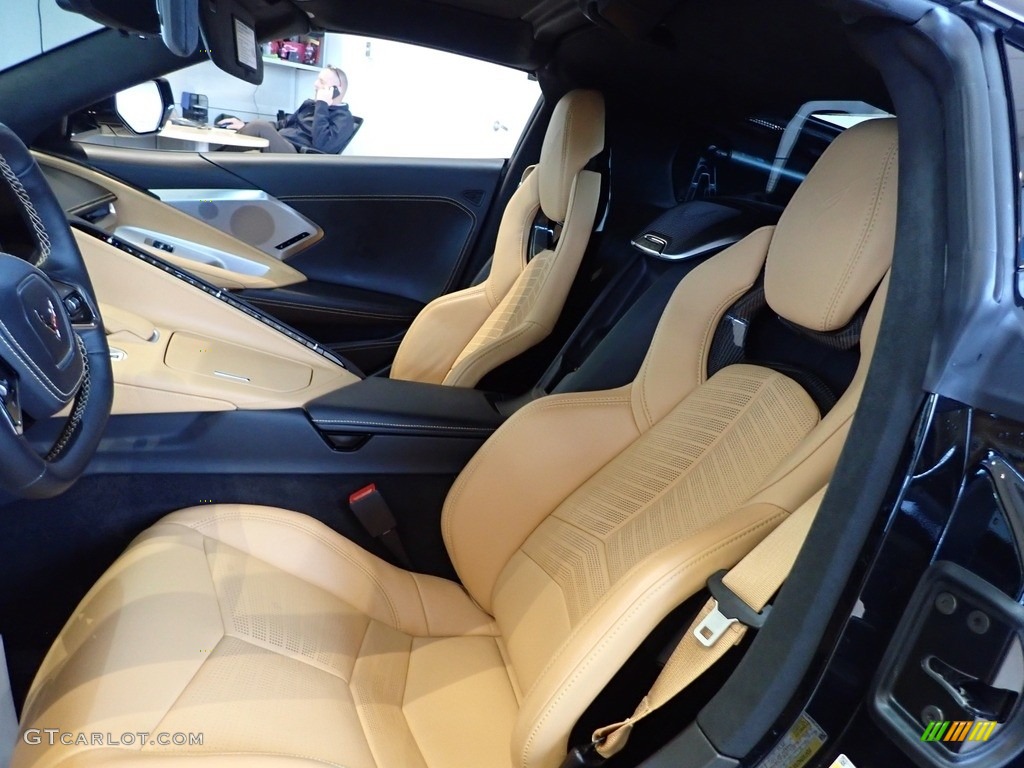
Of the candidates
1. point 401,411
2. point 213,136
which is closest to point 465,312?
point 401,411

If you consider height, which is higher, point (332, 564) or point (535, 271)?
point (535, 271)

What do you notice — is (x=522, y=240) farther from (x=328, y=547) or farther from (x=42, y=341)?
(x=42, y=341)

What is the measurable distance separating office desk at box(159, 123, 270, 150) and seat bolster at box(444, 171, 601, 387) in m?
1.27

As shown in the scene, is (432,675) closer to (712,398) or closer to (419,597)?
(419,597)

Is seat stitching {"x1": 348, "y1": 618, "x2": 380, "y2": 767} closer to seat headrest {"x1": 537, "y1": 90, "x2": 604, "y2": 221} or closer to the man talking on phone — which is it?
seat headrest {"x1": 537, "y1": 90, "x2": 604, "y2": 221}

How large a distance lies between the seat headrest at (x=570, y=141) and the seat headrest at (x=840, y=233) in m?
0.69

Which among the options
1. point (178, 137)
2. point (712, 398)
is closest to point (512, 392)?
point (712, 398)

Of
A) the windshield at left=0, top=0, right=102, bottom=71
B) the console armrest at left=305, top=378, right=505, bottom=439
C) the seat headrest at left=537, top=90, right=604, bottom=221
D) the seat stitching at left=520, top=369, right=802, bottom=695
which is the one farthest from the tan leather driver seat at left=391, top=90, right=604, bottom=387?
the windshield at left=0, top=0, right=102, bottom=71

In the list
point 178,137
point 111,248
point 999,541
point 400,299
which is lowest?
point 400,299

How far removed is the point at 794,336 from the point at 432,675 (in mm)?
667

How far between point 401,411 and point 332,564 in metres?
0.26

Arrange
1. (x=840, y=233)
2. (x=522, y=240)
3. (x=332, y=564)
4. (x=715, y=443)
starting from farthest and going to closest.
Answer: (x=522, y=240) → (x=332, y=564) → (x=715, y=443) → (x=840, y=233)

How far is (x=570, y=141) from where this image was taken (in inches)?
60.7

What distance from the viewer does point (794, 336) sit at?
1.03 m
